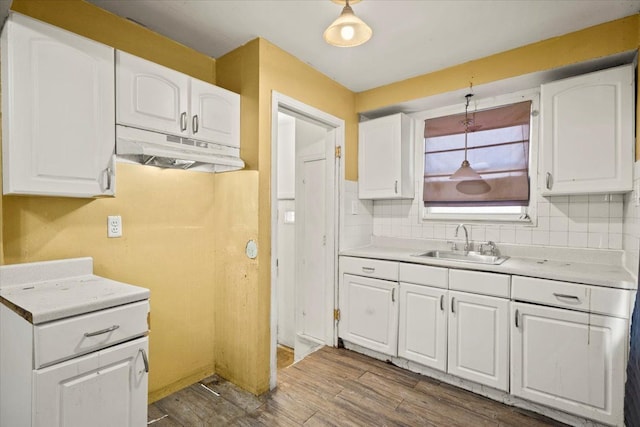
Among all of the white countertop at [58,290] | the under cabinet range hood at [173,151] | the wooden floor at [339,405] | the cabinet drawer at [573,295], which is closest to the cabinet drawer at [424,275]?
the cabinet drawer at [573,295]

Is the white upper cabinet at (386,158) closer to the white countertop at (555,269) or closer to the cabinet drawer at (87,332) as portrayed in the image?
the white countertop at (555,269)

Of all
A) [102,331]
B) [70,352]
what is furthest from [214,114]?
[70,352]

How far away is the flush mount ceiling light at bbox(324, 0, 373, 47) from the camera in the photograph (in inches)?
60.2

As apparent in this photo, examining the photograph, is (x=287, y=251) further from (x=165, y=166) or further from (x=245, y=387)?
(x=165, y=166)

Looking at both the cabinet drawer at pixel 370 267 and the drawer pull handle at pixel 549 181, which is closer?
the drawer pull handle at pixel 549 181

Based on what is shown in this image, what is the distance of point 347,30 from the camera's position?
1569mm

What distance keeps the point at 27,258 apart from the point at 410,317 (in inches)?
98.0

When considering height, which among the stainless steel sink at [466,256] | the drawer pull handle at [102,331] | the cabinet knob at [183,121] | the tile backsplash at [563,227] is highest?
the cabinet knob at [183,121]

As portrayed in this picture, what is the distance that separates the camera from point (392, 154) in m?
2.95

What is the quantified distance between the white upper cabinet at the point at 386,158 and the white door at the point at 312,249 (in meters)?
0.43

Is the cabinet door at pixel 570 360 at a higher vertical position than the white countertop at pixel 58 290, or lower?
lower

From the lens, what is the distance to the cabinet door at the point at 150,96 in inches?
67.0

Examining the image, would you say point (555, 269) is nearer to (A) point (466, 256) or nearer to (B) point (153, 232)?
(A) point (466, 256)

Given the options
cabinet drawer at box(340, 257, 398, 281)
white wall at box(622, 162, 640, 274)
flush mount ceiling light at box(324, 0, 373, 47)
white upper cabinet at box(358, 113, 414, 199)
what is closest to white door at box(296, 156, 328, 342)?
cabinet drawer at box(340, 257, 398, 281)
